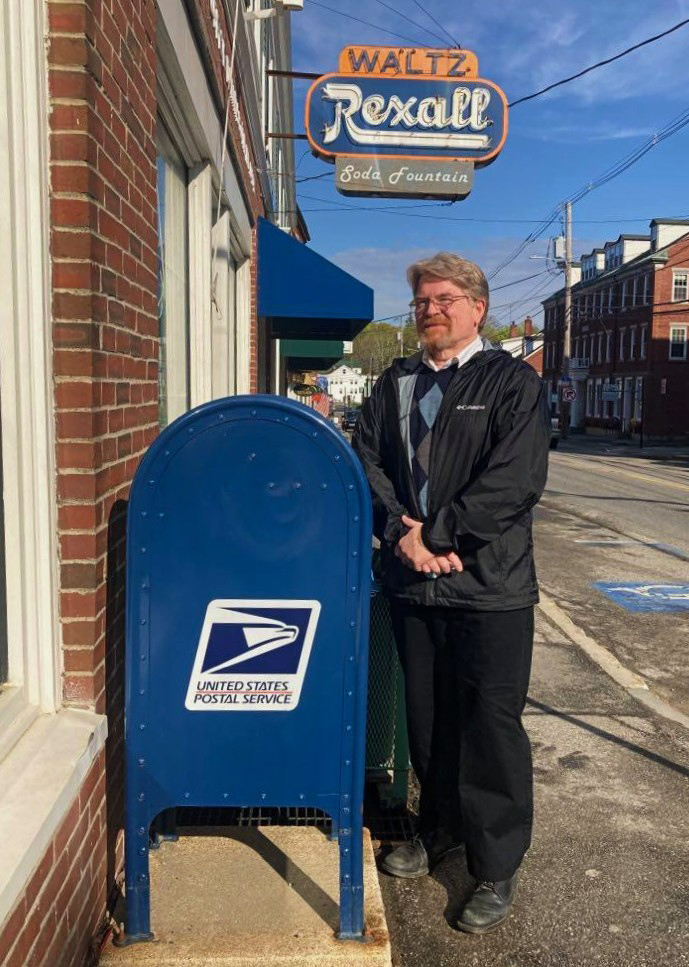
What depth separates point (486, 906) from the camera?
2664 mm

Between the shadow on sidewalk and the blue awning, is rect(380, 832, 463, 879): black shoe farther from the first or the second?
the blue awning

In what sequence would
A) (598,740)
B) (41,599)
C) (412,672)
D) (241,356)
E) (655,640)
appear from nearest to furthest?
1. (41,599)
2. (412,672)
3. (598,740)
4. (655,640)
5. (241,356)

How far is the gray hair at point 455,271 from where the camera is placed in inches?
104

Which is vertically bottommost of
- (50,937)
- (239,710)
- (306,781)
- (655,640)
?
(655,640)

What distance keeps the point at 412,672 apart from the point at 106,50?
7.13ft

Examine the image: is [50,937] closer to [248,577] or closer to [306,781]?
[306,781]

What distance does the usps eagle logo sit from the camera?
7.34 ft

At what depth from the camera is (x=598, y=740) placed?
4.18 m

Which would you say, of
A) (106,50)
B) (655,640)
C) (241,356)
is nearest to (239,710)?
(106,50)

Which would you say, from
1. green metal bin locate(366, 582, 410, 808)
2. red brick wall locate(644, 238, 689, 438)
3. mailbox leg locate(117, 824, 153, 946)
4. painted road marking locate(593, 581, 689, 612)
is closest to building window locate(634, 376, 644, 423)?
red brick wall locate(644, 238, 689, 438)

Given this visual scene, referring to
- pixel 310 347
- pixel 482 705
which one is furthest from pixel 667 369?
pixel 482 705

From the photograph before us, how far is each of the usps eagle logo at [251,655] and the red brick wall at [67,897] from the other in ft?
1.35

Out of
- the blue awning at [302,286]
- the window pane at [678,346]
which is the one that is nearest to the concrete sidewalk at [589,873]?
the blue awning at [302,286]

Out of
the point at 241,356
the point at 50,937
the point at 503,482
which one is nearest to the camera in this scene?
the point at 50,937
